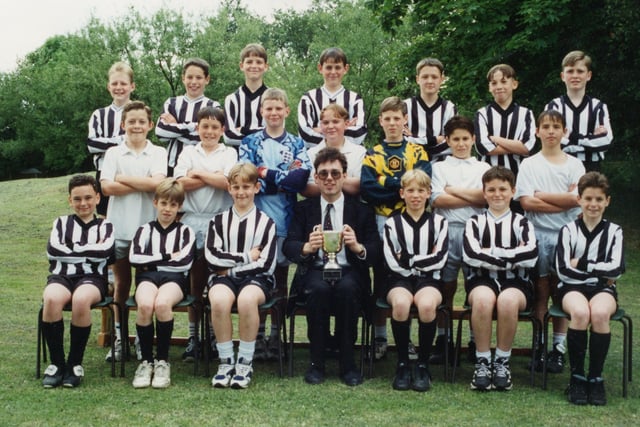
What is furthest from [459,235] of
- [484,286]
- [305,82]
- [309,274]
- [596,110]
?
[305,82]

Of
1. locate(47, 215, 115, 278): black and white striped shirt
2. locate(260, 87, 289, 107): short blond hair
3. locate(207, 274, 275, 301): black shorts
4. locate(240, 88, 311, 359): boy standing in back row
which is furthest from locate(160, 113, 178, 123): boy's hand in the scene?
locate(207, 274, 275, 301): black shorts

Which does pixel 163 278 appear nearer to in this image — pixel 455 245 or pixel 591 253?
pixel 455 245

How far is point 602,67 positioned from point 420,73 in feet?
26.9

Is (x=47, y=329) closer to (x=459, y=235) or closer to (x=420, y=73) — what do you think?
(x=459, y=235)

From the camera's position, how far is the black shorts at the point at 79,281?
17.3 feet

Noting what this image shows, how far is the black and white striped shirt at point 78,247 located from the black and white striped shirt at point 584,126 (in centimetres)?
372

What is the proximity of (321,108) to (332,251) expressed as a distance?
5.31ft

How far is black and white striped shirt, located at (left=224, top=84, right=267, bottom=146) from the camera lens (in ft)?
20.6

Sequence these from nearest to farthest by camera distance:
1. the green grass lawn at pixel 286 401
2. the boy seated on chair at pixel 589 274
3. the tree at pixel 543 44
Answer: the green grass lawn at pixel 286 401 → the boy seated on chair at pixel 589 274 → the tree at pixel 543 44

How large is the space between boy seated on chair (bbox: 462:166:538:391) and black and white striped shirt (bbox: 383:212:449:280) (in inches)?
7.4

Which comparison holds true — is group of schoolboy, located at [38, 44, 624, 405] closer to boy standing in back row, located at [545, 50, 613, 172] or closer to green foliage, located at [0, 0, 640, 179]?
boy standing in back row, located at [545, 50, 613, 172]

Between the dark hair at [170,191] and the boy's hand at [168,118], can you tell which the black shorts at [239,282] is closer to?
the dark hair at [170,191]

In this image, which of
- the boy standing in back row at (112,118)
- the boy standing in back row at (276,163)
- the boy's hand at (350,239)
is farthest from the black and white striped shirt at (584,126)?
the boy standing in back row at (112,118)

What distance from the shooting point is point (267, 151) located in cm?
588
